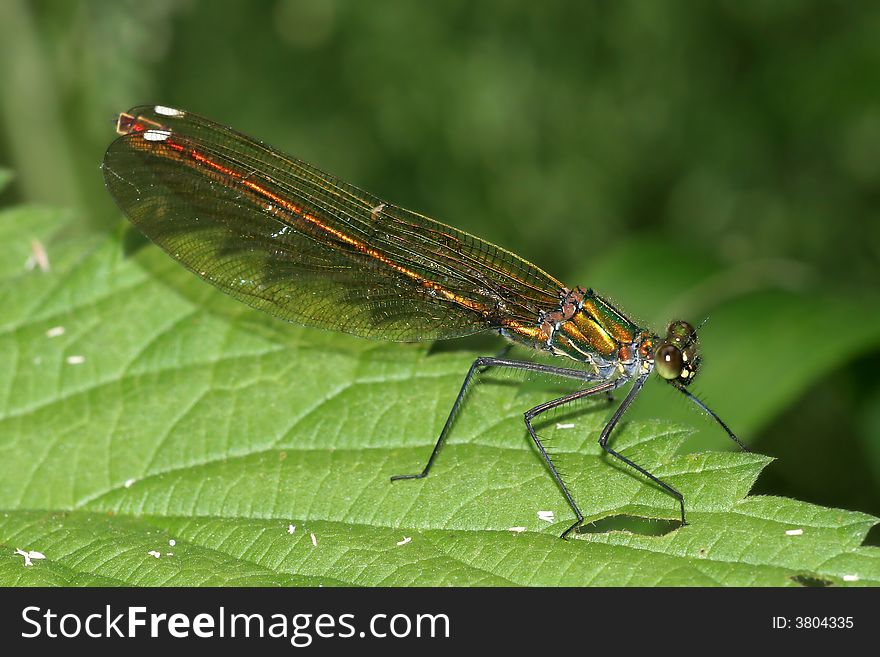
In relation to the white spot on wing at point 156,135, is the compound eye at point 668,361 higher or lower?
lower

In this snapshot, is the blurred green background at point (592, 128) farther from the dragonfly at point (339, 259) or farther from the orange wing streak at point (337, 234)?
the orange wing streak at point (337, 234)

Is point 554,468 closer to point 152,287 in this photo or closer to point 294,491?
point 294,491

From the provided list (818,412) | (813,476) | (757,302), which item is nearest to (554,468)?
(757,302)

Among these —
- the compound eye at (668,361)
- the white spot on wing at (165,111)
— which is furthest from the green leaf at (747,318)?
the white spot on wing at (165,111)

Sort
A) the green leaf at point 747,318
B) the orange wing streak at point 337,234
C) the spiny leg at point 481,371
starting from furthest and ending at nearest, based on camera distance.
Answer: the green leaf at point 747,318, the orange wing streak at point 337,234, the spiny leg at point 481,371

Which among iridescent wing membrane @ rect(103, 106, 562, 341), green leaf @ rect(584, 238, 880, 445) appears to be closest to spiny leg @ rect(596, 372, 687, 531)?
iridescent wing membrane @ rect(103, 106, 562, 341)

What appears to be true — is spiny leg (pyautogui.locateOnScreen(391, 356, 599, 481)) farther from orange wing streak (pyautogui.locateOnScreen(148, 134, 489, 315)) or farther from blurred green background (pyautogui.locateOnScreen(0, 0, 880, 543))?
blurred green background (pyautogui.locateOnScreen(0, 0, 880, 543))

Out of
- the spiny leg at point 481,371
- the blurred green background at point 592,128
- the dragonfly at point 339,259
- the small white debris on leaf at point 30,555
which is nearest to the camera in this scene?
the small white debris on leaf at point 30,555
